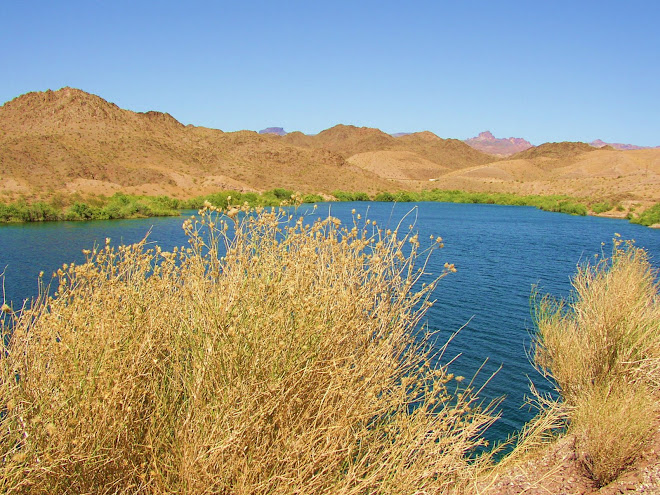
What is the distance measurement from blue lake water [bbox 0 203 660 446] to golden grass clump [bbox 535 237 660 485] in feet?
4.54

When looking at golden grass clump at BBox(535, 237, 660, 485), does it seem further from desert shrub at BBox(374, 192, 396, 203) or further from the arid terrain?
desert shrub at BBox(374, 192, 396, 203)

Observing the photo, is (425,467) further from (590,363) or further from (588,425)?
(590,363)

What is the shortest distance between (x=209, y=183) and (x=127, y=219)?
21.3 meters

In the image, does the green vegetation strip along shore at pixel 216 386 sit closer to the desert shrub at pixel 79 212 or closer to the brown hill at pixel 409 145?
the desert shrub at pixel 79 212

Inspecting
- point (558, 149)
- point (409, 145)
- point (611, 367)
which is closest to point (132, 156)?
point (611, 367)

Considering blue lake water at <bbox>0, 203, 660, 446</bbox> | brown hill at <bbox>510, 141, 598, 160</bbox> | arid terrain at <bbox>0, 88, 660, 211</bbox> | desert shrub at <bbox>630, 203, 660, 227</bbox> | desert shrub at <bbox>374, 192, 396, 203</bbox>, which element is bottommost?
blue lake water at <bbox>0, 203, 660, 446</bbox>

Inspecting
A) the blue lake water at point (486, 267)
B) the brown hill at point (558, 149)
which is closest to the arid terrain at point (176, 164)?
the blue lake water at point (486, 267)

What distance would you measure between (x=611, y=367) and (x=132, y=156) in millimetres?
66185

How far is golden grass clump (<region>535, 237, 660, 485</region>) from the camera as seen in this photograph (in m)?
6.32

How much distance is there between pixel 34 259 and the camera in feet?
69.5

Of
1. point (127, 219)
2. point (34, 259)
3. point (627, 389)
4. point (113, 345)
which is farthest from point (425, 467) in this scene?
point (127, 219)

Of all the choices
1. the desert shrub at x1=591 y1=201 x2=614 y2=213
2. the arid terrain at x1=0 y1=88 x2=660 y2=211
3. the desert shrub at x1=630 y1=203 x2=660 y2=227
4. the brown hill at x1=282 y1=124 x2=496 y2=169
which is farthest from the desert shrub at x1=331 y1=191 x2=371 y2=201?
the brown hill at x1=282 y1=124 x2=496 y2=169

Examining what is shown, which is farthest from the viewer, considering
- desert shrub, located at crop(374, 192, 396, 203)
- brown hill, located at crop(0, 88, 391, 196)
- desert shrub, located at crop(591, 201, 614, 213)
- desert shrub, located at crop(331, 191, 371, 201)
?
desert shrub, located at crop(374, 192, 396, 203)

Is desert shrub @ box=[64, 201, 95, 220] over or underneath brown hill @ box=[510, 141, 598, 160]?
underneath
